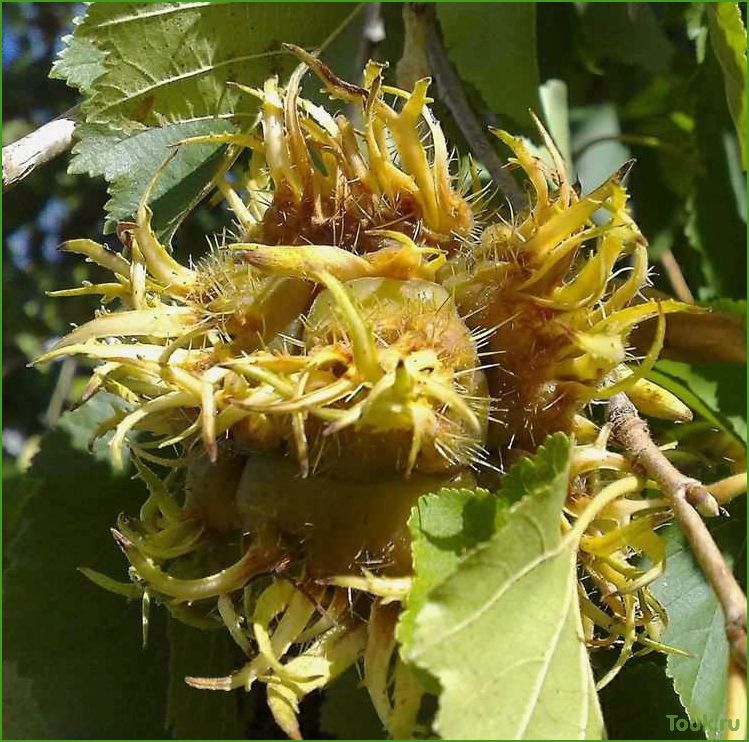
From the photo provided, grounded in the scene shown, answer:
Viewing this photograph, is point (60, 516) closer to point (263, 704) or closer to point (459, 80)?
point (263, 704)

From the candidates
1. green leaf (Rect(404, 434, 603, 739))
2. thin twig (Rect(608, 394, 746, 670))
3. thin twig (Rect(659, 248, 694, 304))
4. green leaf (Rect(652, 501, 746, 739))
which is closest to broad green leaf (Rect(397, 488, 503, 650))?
green leaf (Rect(404, 434, 603, 739))

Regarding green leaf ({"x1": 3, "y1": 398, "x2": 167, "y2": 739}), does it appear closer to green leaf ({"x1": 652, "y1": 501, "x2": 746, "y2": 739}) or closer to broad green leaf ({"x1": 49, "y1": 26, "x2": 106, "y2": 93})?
broad green leaf ({"x1": 49, "y1": 26, "x2": 106, "y2": 93})

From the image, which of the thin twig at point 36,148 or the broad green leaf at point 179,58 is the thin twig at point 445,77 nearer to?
the broad green leaf at point 179,58

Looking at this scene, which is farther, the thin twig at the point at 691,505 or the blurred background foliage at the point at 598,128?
the blurred background foliage at the point at 598,128

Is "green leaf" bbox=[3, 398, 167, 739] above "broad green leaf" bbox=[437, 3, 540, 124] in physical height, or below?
below

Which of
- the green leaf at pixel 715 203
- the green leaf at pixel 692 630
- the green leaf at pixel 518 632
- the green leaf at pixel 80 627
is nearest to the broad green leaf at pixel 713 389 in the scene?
the green leaf at pixel 692 630

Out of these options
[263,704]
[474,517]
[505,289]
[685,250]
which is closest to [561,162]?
[505,289]
